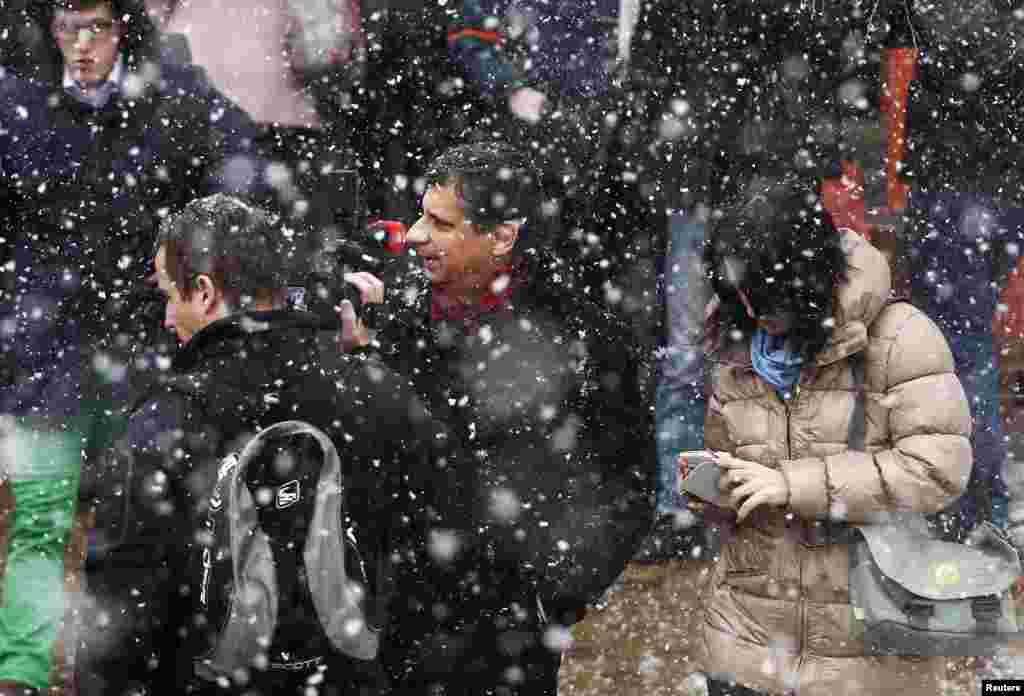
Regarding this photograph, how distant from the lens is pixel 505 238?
139 inches

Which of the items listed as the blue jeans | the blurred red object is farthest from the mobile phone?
the blue jeans

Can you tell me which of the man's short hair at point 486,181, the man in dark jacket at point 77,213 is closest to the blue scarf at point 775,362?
the man's short hair at point 486,181

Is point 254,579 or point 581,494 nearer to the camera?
point 254,579

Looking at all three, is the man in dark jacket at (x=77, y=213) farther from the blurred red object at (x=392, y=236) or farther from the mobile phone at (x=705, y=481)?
the mobile phone at (x=705, y=481)

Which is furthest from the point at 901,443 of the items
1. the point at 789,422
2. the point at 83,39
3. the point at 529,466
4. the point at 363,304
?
the point at 83,39

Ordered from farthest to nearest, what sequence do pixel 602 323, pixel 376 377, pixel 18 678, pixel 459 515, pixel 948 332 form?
1. pixel 948 332
2. pixel 18 678
3. pixel 602 323
4. pixel 459 515
5. pixel 376 377

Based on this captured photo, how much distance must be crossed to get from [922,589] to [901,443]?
0.34m

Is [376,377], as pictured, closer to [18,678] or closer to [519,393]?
[519,393]

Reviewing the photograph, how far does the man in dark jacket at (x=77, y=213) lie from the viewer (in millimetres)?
4703

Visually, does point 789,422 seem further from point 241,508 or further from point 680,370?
point 680,370

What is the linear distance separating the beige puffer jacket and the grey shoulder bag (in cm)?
5

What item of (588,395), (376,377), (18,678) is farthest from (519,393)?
(18,678)

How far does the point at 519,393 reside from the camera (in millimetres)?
3500

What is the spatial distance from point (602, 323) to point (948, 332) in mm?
2572
